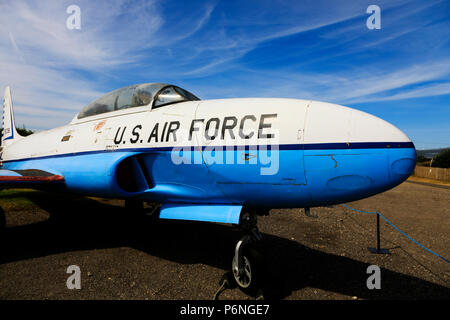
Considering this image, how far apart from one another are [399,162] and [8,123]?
14.3 metres

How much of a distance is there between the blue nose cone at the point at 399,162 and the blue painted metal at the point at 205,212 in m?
1.97

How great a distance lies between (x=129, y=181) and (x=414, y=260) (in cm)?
595

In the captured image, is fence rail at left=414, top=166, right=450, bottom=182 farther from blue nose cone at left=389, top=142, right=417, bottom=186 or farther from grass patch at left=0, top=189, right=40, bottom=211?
grass patch at left=0, top=189, right=40, bottom=211

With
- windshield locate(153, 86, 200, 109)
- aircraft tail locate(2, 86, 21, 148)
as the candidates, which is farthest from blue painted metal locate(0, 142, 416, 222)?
aircraft tail locate(2, 86, 21, 148)

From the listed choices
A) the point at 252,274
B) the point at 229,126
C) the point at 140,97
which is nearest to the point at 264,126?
the point at 229,126

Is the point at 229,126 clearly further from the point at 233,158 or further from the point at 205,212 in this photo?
the point at 205,212

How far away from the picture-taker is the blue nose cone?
117 inches

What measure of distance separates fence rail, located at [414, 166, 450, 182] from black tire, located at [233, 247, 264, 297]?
32328 mm

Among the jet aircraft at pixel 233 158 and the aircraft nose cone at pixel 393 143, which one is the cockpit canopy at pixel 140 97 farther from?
the aircraft nose cone at pixel 393 143

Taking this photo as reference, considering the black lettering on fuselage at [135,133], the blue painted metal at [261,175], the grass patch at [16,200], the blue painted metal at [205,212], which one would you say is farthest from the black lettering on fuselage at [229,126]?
the grass patch at [16,200]

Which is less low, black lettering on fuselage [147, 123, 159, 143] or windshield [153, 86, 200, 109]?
windshield [153, 86, 200, 109]

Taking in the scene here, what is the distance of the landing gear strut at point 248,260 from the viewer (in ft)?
12.2

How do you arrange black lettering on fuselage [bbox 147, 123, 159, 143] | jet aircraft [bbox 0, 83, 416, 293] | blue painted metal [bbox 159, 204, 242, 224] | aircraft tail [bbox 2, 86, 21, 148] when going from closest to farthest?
jet aircraft [bbox 0, 83, 416, 293]
blue painted metal [bbox 159, 204, 242, 224]
black lettering on fuselage [bbox 147, 123, 159, 143]
aircraft tail [bbox 2, 86, 21, 148]
